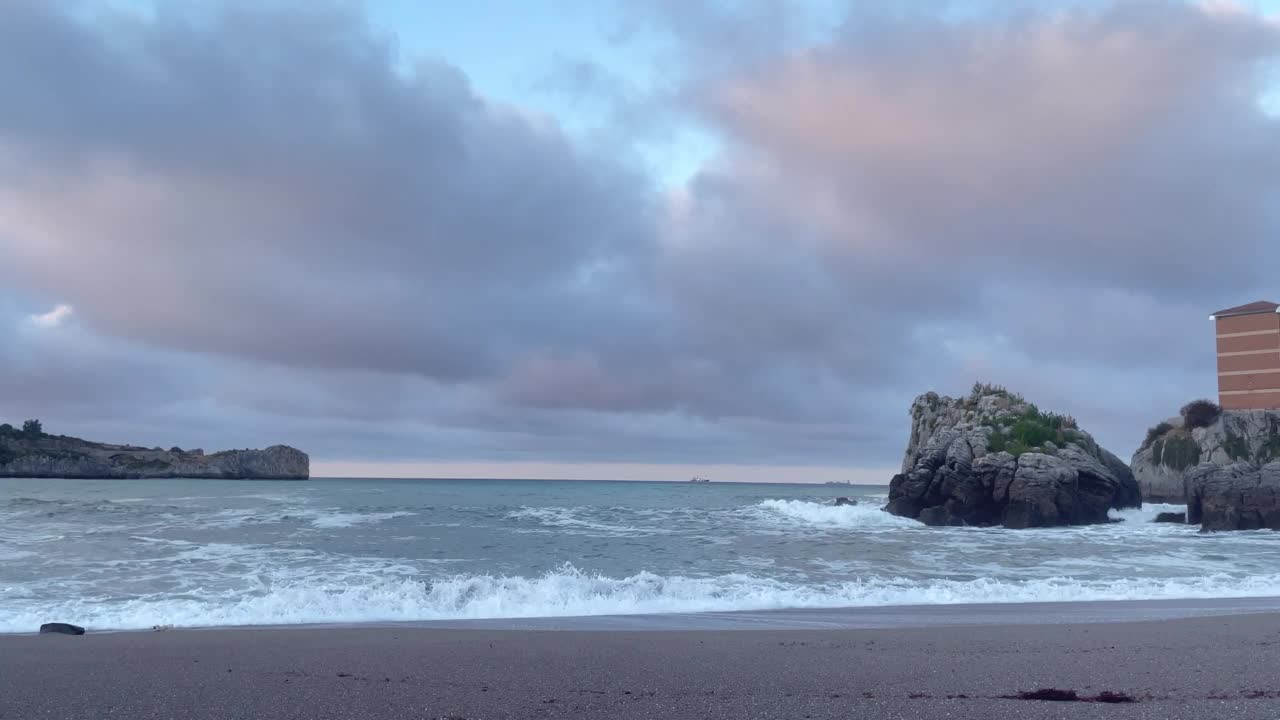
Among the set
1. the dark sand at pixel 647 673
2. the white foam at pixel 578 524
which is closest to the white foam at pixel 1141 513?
the white foam at pixel 578 524

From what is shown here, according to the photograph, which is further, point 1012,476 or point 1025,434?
point 1025,434

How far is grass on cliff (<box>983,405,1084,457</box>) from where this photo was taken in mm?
43906

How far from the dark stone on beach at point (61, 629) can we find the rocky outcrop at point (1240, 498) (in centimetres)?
3822

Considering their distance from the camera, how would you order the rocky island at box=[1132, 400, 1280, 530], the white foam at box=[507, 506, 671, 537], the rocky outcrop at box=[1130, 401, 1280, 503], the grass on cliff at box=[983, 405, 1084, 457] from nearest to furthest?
the white foam at box=[507, 506, 671, 537]
the rocky island at box=[1132, 400, 1280, 530]
the grass on cliff at box=[983, 405, 1084, 457]
the rocky outcrop at box=[1130, 401, 1280, 503]

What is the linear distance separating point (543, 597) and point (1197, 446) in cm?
4897

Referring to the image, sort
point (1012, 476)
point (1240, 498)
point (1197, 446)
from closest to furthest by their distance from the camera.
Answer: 1. point (1240, 498)
2. point (1012, 476)
3. point (1197, 446)

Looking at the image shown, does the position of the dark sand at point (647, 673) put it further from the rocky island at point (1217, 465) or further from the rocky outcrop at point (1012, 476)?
the rocky outcrop at point (1012, 476)

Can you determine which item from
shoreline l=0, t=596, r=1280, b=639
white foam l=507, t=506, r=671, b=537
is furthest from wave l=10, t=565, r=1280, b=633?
white foam l=507, t=506, r=671, b=537

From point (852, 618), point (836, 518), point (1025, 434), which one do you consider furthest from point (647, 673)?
point (1025, 434)

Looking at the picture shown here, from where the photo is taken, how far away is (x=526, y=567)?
22500 mm

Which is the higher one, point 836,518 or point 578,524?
point 836,518

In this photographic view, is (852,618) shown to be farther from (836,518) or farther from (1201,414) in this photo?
(1201,414)

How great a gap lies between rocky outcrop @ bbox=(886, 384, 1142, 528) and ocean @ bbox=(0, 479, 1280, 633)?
3362 mm

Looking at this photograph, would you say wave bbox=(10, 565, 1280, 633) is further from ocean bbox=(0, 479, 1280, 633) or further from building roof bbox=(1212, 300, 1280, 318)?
building roof bbox=(1212, 300, 1280, 318)
